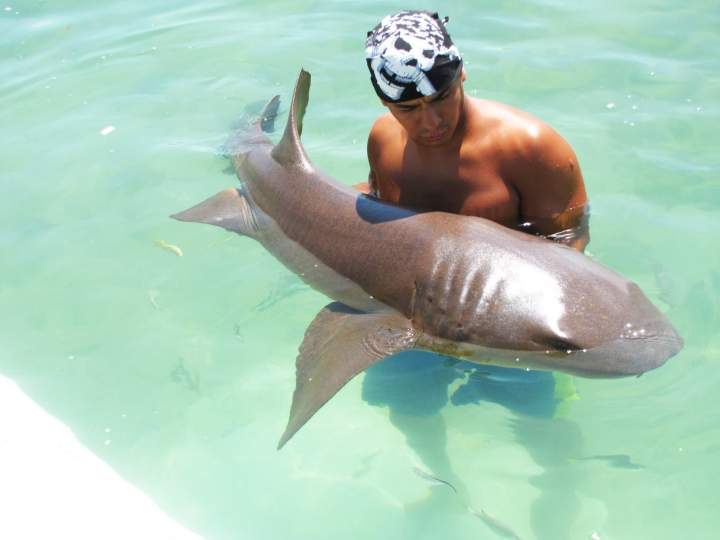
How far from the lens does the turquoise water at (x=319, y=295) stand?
3.51 metres

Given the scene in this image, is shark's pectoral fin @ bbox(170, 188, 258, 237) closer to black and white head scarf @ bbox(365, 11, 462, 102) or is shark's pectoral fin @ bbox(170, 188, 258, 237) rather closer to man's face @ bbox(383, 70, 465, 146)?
man's face @ bbox(383, 70, 465, 146)

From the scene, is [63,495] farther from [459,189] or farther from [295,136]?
[459,189]

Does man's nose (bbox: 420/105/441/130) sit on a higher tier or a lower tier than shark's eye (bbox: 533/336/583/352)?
higher

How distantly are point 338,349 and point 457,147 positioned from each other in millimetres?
1011

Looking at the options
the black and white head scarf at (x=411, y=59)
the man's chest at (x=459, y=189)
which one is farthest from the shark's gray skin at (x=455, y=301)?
the black and white head scarf at (x=411, y=59)

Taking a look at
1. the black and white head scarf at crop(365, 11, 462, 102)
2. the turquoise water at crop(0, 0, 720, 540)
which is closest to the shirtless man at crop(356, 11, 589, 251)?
the black and white head scarf at crop(365, 11, 462, 102)

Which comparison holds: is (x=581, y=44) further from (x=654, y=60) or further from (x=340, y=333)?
(x=340, y=333)

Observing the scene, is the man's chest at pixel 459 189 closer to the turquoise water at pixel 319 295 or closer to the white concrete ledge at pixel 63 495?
the turquoise water at pixel 319 295

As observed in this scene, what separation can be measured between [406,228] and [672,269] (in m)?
2.00

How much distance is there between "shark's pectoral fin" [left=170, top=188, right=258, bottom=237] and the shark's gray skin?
2.11ft

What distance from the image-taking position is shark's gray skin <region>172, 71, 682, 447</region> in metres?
2.98

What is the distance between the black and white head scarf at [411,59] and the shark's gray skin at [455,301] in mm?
582

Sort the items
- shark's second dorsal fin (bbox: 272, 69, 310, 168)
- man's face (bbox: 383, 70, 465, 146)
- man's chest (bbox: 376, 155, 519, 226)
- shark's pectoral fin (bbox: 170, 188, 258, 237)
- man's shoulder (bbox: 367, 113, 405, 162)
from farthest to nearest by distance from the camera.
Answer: shark's pectoral fin (bbox: 170, 188, 258, 237)
shark's second dorsal fin (bbox: 272, 69, 310, 168)
man's shoulder (bbox: 367, 113, 405, 162)
man's chest (bbox: 376, 155, 519, 226)
man's face (bbox: 383, 70, 465, 146)

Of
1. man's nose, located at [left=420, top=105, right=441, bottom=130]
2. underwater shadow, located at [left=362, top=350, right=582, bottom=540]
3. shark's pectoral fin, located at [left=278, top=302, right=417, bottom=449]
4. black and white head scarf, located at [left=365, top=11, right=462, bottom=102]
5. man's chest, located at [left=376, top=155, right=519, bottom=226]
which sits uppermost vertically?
black and white head scarf, located at [left=365, top=11, right=462, bottom=102]
